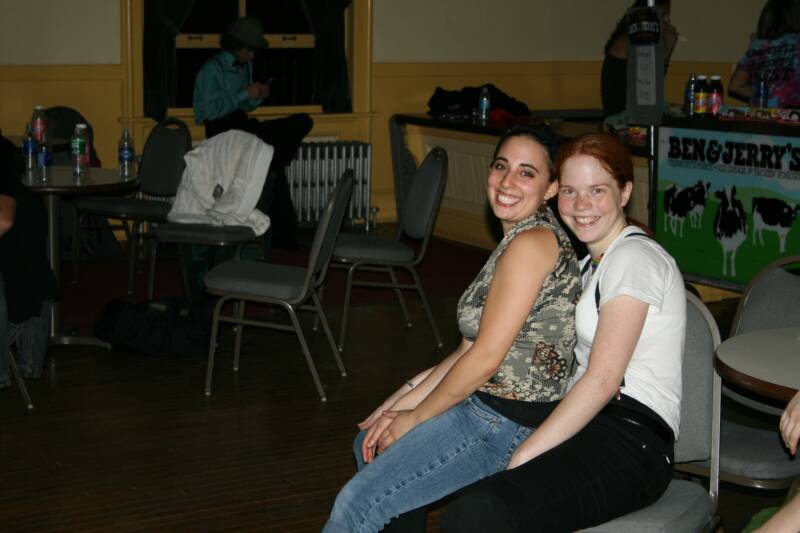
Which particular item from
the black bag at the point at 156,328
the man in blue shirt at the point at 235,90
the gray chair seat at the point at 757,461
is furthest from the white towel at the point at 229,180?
the gray chair seat at the point at 757,461

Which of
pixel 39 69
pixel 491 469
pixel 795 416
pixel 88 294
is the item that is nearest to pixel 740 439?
pixel 795 416

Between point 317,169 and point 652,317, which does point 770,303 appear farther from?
point 317,169

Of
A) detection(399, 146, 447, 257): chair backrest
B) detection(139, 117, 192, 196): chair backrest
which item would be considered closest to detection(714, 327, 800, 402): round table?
detection(399, 146, 447, 257): chair backrest

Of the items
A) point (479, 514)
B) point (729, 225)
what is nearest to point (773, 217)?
point (729, 225)

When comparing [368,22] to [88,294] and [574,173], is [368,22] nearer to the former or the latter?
[88,294]

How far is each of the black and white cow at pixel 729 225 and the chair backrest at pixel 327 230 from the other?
7.23 feet

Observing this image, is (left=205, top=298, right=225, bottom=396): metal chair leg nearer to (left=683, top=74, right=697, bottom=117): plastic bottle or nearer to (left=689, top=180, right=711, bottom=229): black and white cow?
(left=689, top=180, right=711, bottom=229): black and white cow

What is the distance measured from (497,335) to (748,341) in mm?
641

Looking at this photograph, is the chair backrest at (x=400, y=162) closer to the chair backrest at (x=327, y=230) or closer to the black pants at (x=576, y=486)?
the chair backrest at (x=327, y=230)

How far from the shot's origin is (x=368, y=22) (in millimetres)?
8594

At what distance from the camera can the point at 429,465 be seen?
2361mm

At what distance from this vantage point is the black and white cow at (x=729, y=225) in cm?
568

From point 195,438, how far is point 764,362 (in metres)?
2.24

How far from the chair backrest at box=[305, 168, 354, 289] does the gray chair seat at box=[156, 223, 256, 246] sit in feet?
2.56
